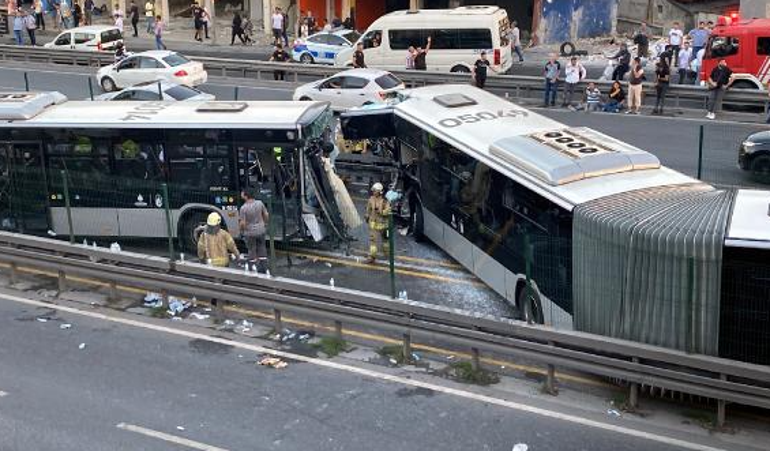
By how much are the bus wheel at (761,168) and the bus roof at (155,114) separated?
8374 millimetres

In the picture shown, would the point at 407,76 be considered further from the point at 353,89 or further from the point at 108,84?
the point at 108,84

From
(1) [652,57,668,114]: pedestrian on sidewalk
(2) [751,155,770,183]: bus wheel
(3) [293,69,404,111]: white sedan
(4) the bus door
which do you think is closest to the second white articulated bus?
(2) [751,155,770,183]: bus wheel

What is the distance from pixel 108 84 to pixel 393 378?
892 inches

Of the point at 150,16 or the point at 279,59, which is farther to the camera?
the point at 150,16

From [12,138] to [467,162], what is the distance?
7579mm

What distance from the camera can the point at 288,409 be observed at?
10.4 meters

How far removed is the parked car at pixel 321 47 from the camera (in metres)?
35.1

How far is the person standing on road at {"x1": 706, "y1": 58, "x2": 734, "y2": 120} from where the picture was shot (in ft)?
81.5

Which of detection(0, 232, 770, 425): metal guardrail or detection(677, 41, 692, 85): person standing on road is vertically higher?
detection(677, 41, 692, 85): person standing on road

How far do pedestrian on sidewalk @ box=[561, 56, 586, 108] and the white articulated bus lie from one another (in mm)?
12816

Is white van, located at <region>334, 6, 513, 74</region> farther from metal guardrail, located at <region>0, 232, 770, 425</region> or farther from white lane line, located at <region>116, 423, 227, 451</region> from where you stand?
white lane line, located at <region>116, 423, 227, 451</region>

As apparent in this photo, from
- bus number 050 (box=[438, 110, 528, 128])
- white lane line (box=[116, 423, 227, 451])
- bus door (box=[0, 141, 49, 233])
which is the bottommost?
white lane line (box=[116, 423, 227, 451])

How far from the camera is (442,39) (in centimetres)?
3203

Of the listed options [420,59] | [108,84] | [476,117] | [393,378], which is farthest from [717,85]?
[108,84]
